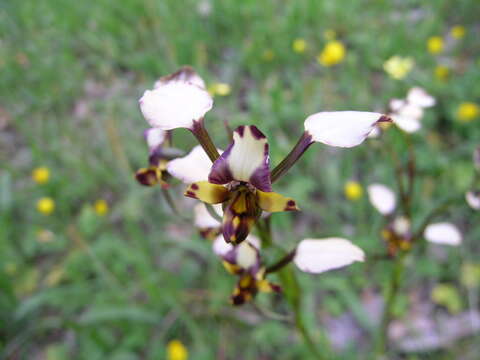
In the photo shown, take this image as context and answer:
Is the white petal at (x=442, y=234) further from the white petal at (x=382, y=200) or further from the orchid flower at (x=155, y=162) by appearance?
the orchid flower at (x=155, y=162)

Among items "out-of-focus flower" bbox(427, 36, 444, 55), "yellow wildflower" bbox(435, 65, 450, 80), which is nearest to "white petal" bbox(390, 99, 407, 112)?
"yellow wildflower" bbox(435, 65, 450, 80)

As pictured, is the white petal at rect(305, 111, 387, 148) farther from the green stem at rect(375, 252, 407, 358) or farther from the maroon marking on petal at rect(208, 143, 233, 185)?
the green stem at rect(375, 252, 407, 358)

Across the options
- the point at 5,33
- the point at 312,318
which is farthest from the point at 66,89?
the point at 312,318

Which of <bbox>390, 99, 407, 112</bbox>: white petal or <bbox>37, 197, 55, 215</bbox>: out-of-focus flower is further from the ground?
<bbox>390, 99, 407, 112</bbox>: white petal

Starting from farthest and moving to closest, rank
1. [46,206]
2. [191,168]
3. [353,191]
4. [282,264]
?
[46,206], [353,191], [282,264], [191,168]

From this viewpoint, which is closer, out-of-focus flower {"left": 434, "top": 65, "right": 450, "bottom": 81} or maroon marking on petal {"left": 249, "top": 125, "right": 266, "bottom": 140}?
maroon marking on petal {"left": 249, "top": 125, "right": 266, "bottom": 140}

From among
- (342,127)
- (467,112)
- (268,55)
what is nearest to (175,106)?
(342,127)

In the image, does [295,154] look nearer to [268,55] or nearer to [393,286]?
[393,286]
